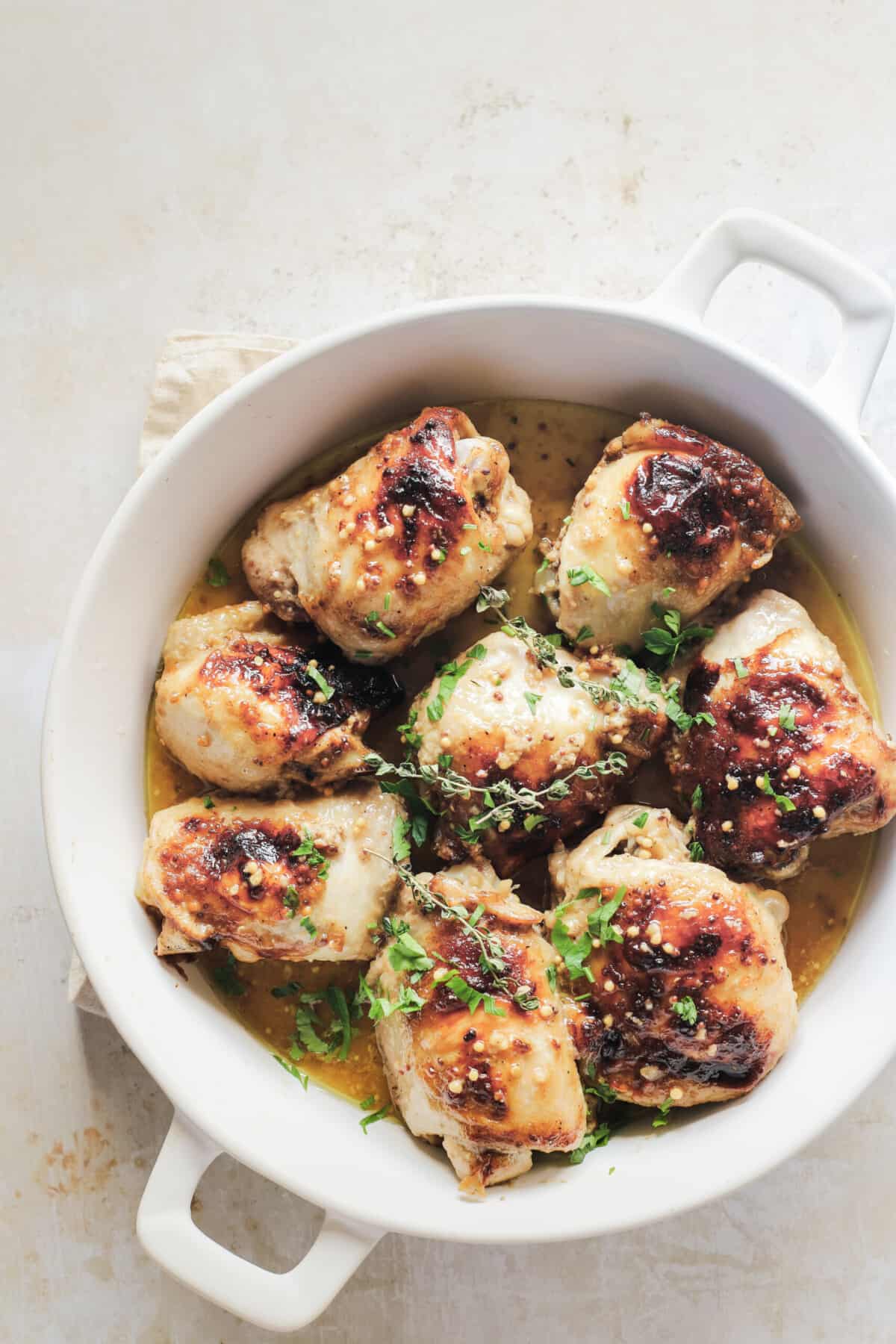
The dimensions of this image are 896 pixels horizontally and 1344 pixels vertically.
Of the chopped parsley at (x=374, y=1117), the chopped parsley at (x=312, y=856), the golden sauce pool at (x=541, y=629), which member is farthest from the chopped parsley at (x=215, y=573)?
the chopped parsley at (x=374, y=1117)

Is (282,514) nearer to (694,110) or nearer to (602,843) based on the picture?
(602,843)

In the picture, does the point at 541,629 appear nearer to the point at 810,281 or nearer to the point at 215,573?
the point at 215,573

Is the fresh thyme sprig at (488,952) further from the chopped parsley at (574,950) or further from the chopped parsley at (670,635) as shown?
the chopped parsley at (670,635)

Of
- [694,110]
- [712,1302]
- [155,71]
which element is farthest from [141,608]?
[712,1302]

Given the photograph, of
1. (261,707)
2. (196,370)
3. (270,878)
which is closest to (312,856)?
(270,878)

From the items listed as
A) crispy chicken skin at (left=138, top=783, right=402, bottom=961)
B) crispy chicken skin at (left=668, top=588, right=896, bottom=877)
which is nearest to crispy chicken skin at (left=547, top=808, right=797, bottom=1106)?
crispy chicken skin at (left=668, top=588, right=896, bottom=877)

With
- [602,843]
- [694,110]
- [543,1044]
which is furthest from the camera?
[694,110]
